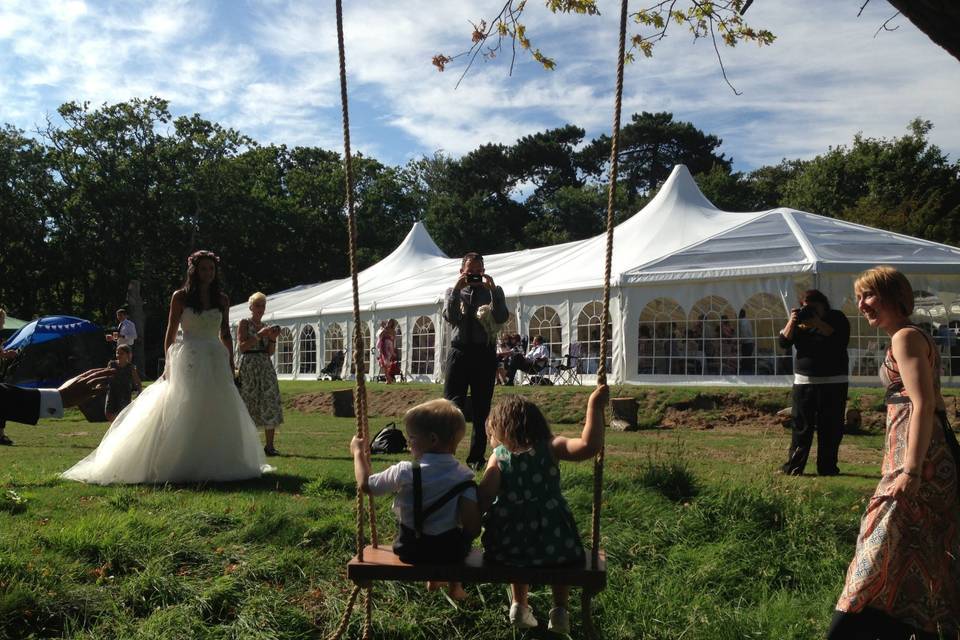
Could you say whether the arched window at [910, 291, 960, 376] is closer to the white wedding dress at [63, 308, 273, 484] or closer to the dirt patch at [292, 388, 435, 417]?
the dirt patch at [292, 388, 435, 417]

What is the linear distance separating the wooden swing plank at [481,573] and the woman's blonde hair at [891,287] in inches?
63.5

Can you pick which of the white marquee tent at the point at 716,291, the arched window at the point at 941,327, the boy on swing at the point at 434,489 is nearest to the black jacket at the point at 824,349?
the boy on swing at the point at 434,489

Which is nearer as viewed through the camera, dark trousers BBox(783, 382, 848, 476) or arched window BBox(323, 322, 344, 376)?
dark trousers BBox(783, 382, 848, 476)

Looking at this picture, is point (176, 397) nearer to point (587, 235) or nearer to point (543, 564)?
point (543, 564)

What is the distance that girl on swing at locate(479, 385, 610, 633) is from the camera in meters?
3.75

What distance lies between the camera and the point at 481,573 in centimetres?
364

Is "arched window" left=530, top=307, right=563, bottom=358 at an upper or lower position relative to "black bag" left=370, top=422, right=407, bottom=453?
upper

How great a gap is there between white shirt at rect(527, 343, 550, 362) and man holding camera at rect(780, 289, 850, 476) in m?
11.7

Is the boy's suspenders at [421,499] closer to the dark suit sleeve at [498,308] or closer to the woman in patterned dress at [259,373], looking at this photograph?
the dark suit sleeve at [498,308]

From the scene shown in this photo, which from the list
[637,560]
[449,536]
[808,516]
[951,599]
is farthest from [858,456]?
[449,536]

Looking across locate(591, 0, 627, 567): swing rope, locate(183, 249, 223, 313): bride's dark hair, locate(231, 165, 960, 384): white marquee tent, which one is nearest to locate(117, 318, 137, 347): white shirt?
locate(231, 165, 960, 384): white marquee tent

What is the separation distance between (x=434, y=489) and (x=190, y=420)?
146 inches

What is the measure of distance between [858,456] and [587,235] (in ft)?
145

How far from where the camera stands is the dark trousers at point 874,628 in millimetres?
3518
